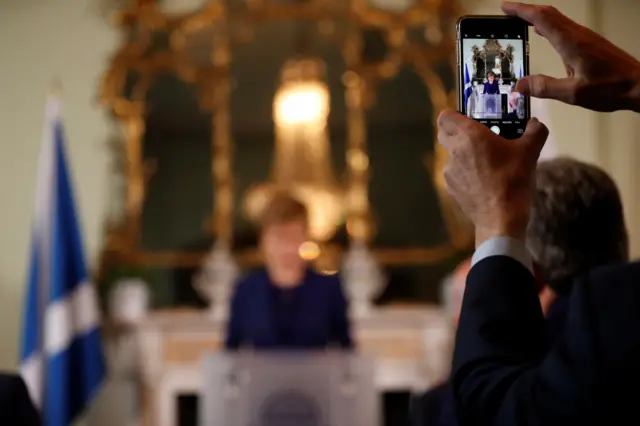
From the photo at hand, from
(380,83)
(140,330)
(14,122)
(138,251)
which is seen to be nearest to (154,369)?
(140,330)

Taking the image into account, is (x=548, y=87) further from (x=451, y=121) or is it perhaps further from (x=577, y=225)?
(x=577, y=225)

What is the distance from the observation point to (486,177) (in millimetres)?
760

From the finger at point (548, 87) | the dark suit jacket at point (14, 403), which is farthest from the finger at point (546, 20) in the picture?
the dark suit jacket at point (14, 403)

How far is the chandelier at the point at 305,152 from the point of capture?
391 cm

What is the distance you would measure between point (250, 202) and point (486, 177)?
10.8 ft

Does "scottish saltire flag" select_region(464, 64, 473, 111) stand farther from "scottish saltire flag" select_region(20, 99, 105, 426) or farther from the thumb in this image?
"scottish saltire flag" select_region(20, 99, 105, 426)

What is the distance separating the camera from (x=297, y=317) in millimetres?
2771

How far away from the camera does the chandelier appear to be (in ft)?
12.8

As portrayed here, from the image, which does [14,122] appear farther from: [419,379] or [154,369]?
[419,379]

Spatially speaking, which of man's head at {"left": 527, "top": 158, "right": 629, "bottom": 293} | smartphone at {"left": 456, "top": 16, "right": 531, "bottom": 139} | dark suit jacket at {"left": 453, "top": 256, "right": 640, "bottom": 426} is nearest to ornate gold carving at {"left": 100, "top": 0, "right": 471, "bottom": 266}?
man's head at {"left": 527, "top": 158, "right": 629, "bottom": 293}

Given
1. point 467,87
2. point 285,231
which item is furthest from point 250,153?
point 467,87

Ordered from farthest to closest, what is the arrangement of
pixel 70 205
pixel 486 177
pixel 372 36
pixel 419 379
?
pixel 372 36
pixel 419 379
pixel 70 205
pixel 486 177

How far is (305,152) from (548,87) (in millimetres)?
3216

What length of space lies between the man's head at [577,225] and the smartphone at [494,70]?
0.29 m
